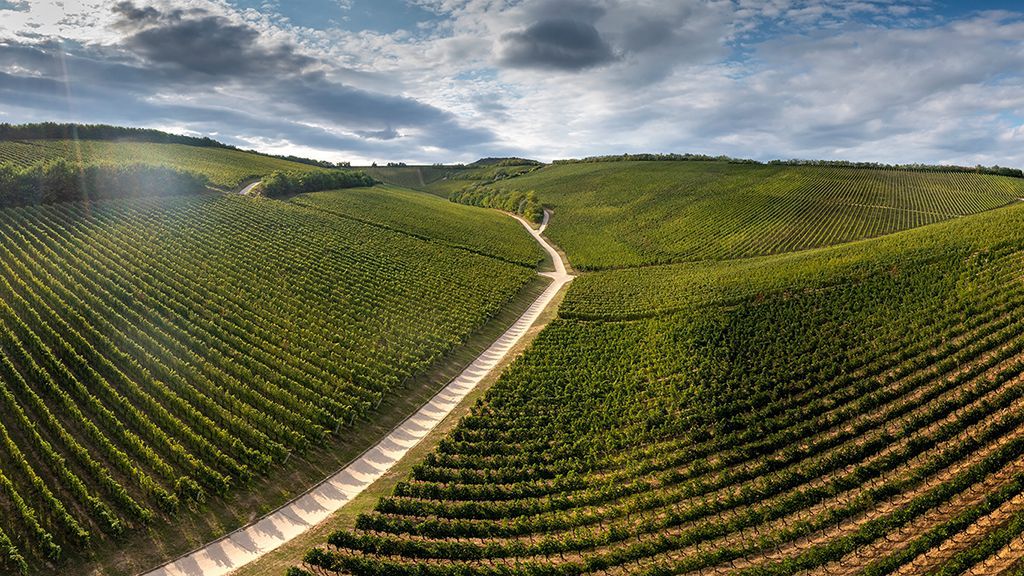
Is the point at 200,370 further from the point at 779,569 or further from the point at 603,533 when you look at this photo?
the point at 779,569

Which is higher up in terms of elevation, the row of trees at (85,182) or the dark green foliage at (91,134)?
the dark green foliage at (91,134)

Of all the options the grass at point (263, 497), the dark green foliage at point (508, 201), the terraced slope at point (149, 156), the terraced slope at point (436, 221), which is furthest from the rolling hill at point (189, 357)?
the dark green foliage at point (508, 201)

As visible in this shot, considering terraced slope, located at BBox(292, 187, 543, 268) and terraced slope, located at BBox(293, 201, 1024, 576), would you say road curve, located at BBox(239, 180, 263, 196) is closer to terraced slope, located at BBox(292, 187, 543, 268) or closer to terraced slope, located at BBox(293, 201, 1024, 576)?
terraced slope, located at BBox(292, 187, 543, 268)

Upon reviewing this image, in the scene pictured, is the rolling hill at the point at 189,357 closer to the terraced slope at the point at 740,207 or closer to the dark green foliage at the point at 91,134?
the terraced slope at the point at 740,207

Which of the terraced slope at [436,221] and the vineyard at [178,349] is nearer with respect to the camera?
the vineyard at [178,349]

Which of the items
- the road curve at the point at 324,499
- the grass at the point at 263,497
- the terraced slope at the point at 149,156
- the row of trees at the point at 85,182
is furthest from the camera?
the terraced slope at the point at 149,156

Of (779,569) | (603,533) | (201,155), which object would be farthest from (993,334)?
(201,155)

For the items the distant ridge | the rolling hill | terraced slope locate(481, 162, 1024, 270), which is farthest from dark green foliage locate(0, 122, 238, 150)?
terraced slope locate(481, 162, 1024, 270)
